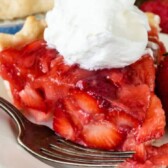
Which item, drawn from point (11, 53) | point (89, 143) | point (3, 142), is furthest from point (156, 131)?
point (11, 53)

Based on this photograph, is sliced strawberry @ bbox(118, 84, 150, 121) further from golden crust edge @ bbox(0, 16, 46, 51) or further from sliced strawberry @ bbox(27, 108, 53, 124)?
golden crust edge @ bbox(0, 16, 46, 51)

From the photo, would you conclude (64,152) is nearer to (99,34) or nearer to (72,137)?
(72,137)

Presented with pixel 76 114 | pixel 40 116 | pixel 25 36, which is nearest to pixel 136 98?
pixel 76 114

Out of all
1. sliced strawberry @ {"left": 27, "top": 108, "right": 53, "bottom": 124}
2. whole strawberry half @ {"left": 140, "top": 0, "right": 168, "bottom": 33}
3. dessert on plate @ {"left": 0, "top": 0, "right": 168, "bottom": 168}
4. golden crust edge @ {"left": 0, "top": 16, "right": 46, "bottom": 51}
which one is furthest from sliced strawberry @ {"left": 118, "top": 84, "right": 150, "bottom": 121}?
whole strawberry half @ {"left": 140, "top": 0, "right": 168, "bottom": 33}

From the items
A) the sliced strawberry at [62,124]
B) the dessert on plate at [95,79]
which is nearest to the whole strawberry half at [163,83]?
the dessert on plate at [95,79]

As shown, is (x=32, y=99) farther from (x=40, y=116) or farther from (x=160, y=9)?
(x=160, y=9)
